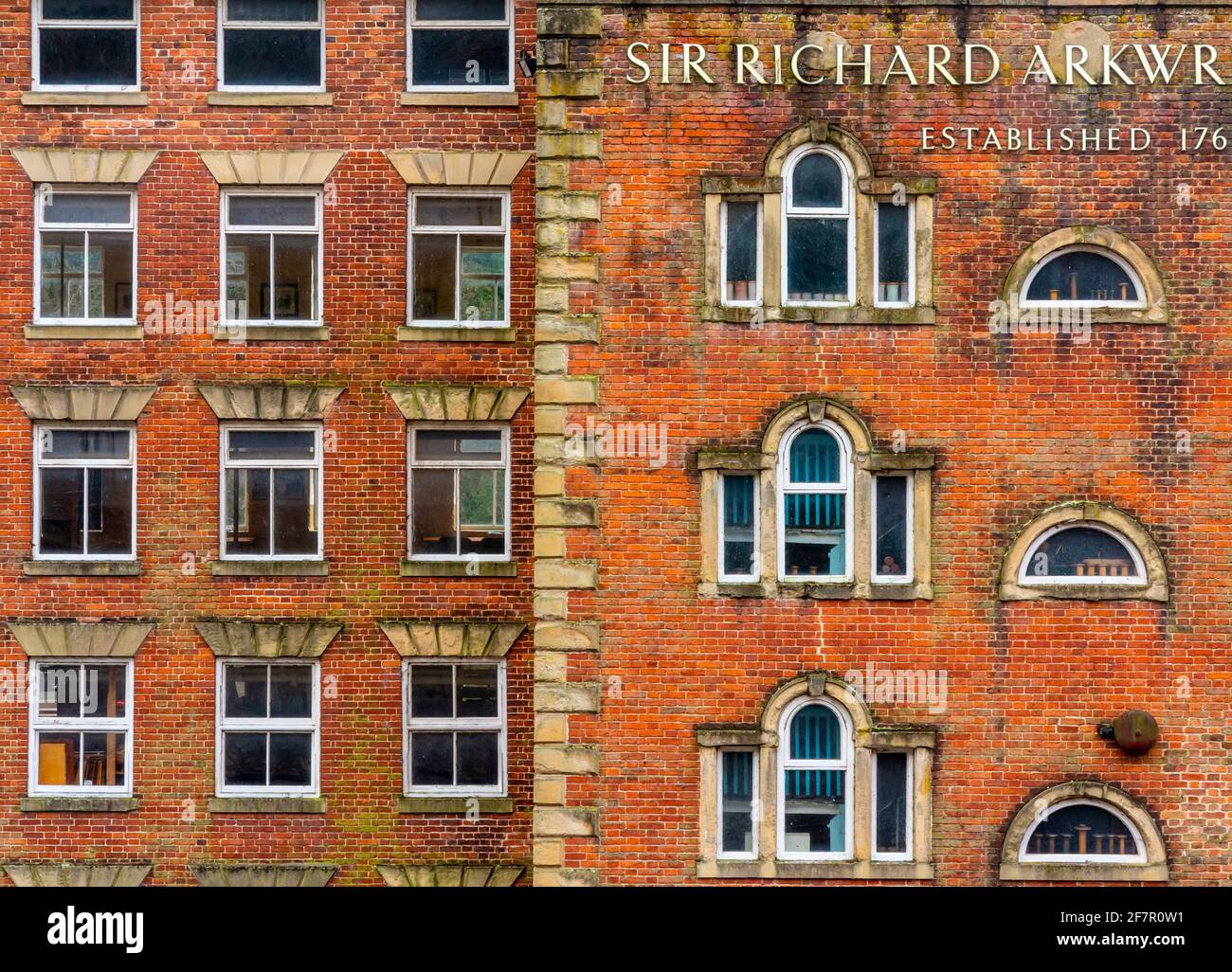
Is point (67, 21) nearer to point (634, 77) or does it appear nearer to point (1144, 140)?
point (634, 77)

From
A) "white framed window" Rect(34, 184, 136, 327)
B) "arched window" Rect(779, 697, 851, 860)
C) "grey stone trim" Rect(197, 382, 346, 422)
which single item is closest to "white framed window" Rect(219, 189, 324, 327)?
"grey stone trim" Rect(197, 382, 346, 422)

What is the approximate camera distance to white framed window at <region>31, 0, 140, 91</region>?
1878 cm

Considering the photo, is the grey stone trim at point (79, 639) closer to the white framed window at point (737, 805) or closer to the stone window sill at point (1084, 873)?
the white framed window at point (737, 805)

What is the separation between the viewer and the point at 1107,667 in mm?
15680

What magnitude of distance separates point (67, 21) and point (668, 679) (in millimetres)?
11085

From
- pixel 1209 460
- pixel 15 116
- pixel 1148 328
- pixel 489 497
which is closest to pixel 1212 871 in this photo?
pixel 1209 460

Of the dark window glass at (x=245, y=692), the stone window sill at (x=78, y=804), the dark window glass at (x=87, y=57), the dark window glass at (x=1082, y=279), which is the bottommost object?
the stone window sill at (x=78, y=804)

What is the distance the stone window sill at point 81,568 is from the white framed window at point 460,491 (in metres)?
3.49

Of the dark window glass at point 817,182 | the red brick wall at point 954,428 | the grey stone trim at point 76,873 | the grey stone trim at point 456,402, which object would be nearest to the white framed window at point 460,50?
the red brick wall at point 954,428

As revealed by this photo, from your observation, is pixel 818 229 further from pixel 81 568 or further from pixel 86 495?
pixel 81 568

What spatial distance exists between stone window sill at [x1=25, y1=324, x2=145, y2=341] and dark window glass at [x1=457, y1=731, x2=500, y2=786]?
6.36 m

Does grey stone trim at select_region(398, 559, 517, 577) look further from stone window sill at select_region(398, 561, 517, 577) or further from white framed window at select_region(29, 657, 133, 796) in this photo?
white framed window at select_region(29, 657, 133, 796)

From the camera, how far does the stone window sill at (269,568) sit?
18.5 metres

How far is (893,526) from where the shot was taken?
1595cm
